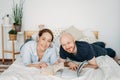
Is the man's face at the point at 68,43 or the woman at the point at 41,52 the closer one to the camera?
the man's face at the point at 68,43

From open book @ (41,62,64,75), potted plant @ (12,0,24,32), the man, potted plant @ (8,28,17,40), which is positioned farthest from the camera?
potted plant @ (12,0,24,32)

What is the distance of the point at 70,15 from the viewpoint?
14.1ft

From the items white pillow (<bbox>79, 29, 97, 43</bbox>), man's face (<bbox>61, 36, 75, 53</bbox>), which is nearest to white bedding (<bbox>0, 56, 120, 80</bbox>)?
man's face (<bbox>61, 36, 75, 53</bbox>)

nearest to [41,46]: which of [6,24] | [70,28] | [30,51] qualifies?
[30,51]

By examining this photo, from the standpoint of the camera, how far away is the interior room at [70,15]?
168 inches

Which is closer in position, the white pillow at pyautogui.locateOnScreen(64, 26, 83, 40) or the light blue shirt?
the light blue shirt

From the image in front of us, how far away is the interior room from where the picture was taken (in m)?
4.28

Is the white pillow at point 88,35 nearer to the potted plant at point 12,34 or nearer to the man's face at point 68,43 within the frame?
the potted plant at point 12,34

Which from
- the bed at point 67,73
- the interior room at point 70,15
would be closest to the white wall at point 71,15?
the interior room at point 70,15

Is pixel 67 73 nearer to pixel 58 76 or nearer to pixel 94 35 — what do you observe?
pixel 58 76

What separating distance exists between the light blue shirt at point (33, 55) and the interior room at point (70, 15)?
1.56 metres

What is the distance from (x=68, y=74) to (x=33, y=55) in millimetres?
609

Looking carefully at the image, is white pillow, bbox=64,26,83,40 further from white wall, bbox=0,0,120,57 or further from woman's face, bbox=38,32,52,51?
woman's face, bbox=38,32,52,51

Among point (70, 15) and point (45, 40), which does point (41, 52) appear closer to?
point (45, 40)
